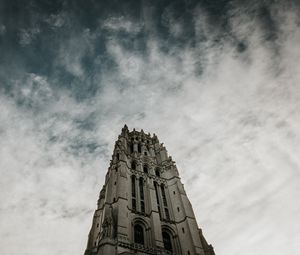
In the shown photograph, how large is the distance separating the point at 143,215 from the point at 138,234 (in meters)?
2.52

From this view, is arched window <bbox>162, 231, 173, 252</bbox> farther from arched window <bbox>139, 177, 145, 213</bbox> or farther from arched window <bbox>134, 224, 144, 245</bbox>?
arched window <bbox>139, 177, 145, 213</bbox>

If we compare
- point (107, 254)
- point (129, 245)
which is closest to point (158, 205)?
point (129, 245)

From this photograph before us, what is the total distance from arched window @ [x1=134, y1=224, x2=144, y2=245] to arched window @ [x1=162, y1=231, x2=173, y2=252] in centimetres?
273

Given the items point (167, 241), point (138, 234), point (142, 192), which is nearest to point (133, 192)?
point (142, 192)

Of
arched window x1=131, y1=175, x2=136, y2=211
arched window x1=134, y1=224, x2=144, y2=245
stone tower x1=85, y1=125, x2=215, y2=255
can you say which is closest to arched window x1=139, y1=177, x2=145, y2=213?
stone tower x1=85, y1=125, x2=215, y2=255

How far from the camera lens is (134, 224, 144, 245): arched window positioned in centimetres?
2634

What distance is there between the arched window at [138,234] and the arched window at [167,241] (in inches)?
108

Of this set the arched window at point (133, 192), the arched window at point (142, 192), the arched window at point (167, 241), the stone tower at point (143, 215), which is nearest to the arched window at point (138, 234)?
the stone tower at point (143, 215)

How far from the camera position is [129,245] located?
76.7 feet

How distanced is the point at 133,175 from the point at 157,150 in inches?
563

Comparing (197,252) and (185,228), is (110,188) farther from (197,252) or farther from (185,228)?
(197,252)

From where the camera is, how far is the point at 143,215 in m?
29.4

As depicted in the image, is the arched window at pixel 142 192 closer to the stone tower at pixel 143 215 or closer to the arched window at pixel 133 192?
the stone tower at pixel 143 215

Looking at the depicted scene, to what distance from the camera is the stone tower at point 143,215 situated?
962 inches
